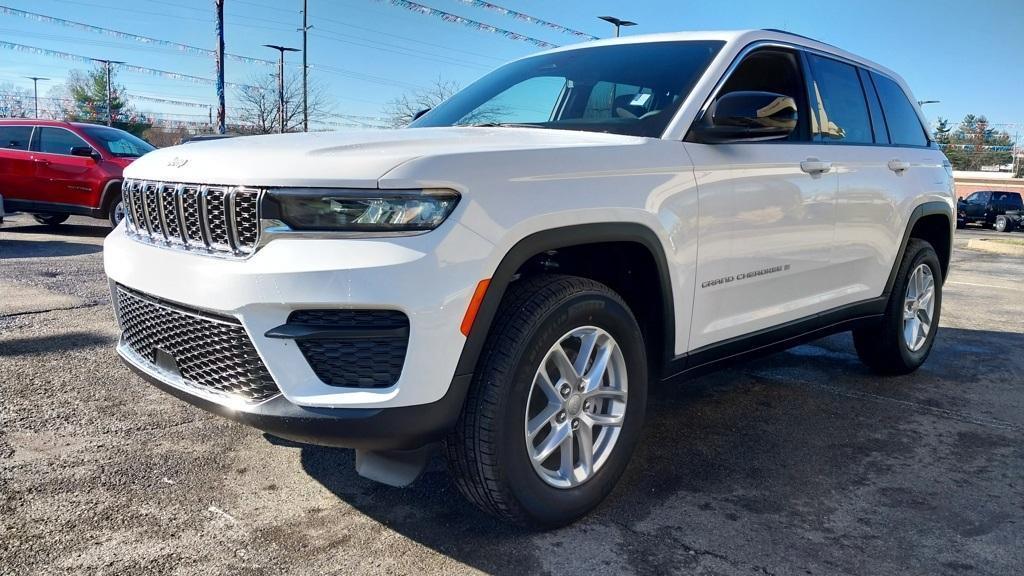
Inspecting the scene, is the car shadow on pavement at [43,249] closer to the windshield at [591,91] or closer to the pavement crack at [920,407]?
the windshield at [591,91]

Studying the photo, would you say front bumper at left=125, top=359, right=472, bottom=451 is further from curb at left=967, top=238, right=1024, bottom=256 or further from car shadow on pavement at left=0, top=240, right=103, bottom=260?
curb at left=967, top=238, right=1024, bottom=256

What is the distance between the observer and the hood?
2.28 m

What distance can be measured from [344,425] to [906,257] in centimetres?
383

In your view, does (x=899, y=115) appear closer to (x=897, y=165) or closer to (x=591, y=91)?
(x=897, y=165)

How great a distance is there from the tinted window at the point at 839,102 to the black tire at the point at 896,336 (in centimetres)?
85

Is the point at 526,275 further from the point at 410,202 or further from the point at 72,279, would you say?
the point at 72,279

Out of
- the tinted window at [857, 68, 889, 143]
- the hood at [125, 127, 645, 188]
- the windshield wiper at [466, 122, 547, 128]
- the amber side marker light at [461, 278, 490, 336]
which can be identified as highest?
the tinted window at [857, 68, 889, 143]

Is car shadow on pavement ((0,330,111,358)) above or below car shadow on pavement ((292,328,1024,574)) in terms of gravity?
below

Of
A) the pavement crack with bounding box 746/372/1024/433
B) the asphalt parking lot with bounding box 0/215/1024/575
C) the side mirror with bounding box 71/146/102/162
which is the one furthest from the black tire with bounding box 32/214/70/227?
the pavement crack with bounding box 746/372/1024/433

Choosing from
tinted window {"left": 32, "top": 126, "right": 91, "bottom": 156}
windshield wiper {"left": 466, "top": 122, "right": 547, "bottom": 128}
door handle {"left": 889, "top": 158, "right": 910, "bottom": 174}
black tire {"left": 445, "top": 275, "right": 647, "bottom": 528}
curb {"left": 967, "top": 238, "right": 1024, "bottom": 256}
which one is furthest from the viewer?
curb {"left": 967, "top": 238, "right": 1024, "bottom": 256}

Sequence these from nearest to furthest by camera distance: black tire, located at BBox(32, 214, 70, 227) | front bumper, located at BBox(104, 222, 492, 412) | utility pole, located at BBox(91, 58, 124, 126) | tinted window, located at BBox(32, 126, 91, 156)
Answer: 1. front bumper, located at BBox(104, 222, 492, 412)
2. tinted window, located at BBox(32, 126, 91, 156)
3. black tire, located at BBox(32, 214, 70, 227)
4. utility pole, located at BBox(91, 58, 124, 126)

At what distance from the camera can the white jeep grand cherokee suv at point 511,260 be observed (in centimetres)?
225

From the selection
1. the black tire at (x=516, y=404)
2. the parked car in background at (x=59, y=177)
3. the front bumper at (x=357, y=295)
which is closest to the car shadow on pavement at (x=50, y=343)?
the front bumper at (x=357, y=295)

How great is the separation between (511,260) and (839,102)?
107 inches
